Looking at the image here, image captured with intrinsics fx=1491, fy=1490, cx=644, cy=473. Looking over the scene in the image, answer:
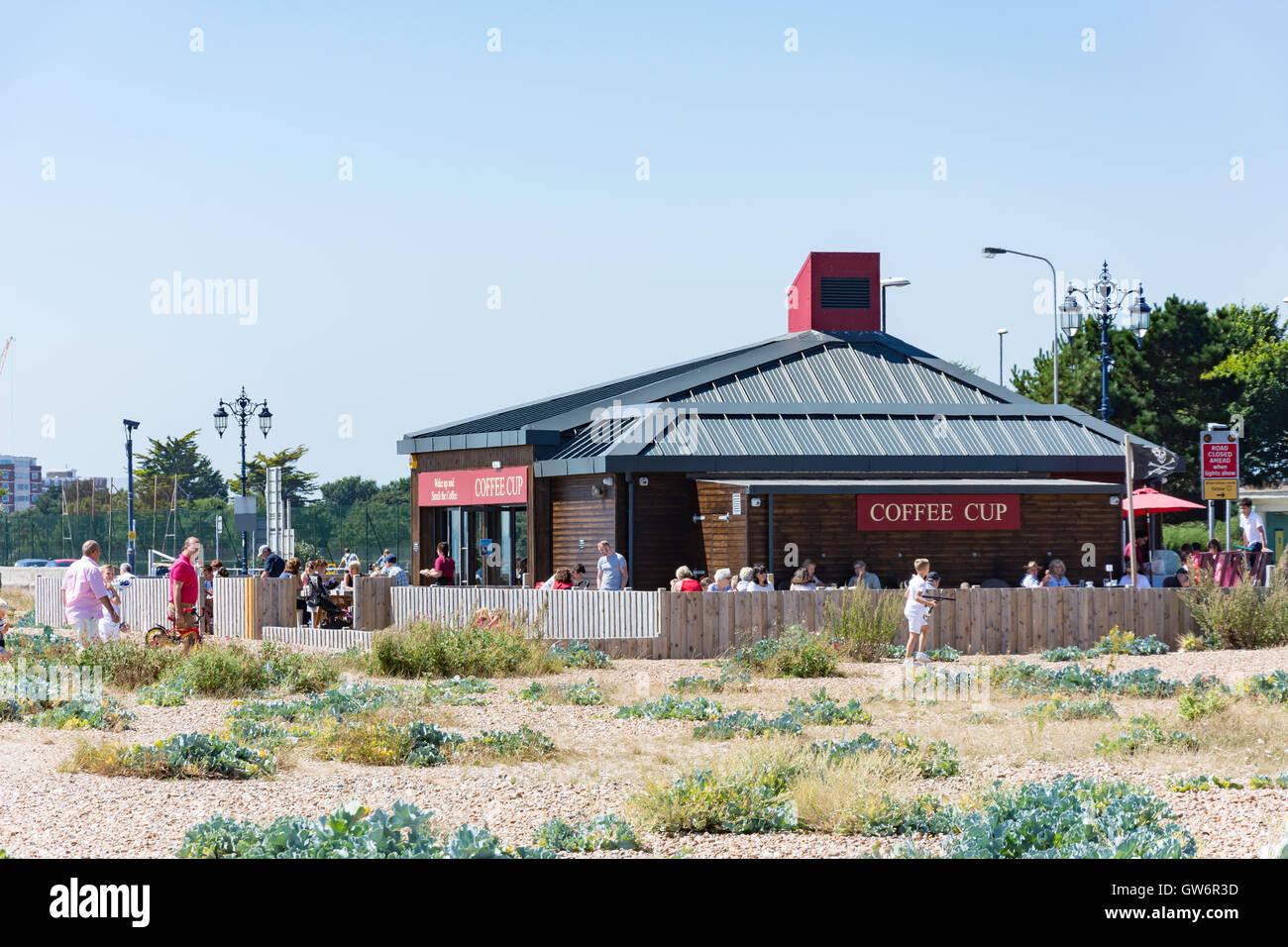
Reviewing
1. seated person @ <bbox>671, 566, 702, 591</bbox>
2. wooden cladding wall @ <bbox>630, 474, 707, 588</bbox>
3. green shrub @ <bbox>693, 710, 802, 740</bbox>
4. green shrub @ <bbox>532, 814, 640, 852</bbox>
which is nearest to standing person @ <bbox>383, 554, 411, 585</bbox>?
wooden cladding wall @ <bbox>630, 474, 707, 588</bbox>

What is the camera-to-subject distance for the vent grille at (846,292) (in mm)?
32594

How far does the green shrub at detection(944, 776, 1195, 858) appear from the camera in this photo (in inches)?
262

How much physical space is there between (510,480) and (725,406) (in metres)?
4.30

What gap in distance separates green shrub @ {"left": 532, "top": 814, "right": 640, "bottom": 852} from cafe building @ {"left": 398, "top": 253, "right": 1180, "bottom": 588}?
16.9m

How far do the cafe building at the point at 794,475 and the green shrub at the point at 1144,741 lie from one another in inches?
537

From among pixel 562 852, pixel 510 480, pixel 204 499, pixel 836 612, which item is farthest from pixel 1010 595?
pixel 204 499

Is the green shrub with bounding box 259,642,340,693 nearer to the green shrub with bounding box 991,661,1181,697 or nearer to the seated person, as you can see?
the seated person

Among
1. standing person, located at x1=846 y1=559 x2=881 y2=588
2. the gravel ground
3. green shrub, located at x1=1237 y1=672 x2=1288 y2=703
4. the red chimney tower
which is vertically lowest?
the gravel ground

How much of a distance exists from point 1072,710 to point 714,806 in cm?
573

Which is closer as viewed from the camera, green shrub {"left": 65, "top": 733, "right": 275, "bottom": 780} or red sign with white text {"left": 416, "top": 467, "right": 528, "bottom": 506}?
green shrub {"left": 65, "top": 733, "right": 275, "bottom": 780}

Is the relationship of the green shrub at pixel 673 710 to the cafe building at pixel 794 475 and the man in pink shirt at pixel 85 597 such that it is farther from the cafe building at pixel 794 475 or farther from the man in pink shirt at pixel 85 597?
the cafe building at pixel 794 475

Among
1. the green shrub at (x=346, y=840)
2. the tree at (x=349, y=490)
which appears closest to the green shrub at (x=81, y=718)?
the green shrub at (x=346, y=840)
